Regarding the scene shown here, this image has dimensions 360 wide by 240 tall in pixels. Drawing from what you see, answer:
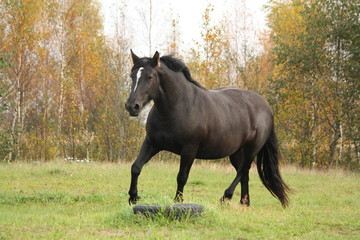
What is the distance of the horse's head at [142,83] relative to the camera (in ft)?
19.9

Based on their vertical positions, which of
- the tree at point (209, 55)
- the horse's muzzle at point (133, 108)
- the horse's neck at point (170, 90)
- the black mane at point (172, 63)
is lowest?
the horse's muzzle at point (133, 108)

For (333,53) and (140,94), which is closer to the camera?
(140,94)

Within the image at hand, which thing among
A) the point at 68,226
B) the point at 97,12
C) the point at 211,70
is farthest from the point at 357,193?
the point at 97,12

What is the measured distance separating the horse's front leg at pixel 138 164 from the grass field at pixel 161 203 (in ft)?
0.66

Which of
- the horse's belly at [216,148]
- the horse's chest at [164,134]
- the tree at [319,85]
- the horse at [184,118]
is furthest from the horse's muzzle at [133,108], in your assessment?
the tree at [319,85]

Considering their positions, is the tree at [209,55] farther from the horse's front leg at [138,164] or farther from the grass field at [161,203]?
the horse's front leg at [138,164]

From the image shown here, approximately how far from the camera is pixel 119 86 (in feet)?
72.9

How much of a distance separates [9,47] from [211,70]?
11236 millimetres

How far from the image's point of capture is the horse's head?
19.9ft

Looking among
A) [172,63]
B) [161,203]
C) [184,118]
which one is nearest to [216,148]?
[184,118]

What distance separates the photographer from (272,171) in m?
8.98

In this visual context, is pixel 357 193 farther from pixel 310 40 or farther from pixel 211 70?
pixel 211 70

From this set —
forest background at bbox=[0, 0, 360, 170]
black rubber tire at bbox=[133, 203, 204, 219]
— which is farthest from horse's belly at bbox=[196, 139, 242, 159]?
forest background at bbox=[0, 0, 360, 170]

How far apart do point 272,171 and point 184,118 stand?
9.99 ft
